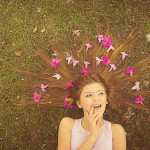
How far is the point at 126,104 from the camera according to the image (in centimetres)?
537

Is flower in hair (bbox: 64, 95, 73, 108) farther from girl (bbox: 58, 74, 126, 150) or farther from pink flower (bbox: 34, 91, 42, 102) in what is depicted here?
pink flower (bbox: 34, 91, 42, 102)

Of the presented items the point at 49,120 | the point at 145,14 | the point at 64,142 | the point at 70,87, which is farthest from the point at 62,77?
the point at 145,14

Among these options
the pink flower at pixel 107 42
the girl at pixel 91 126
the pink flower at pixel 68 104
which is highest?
the pink flower at pixel 107 42

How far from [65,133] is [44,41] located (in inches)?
67.5

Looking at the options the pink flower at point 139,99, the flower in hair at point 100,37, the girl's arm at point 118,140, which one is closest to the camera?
the girl's arm at point 118,140

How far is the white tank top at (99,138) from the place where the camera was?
4.80 meters

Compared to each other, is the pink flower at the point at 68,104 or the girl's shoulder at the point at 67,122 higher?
the pink flower at the point at 68,104

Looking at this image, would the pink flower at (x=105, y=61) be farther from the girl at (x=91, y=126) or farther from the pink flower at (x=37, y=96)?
the pink flower at (x=37, y=96)

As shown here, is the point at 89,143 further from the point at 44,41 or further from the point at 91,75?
the point at 44,41

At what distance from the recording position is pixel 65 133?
4879 mm

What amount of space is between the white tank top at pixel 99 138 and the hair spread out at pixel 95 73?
54 cm

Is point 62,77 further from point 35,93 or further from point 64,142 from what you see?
point 64,142

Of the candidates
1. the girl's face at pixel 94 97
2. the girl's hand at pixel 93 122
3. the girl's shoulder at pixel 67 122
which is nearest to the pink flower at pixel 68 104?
the girl's shoulder at pixel 67 122

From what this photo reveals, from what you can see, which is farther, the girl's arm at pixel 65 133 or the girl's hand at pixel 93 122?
the girl's arm at pixel 65 133
